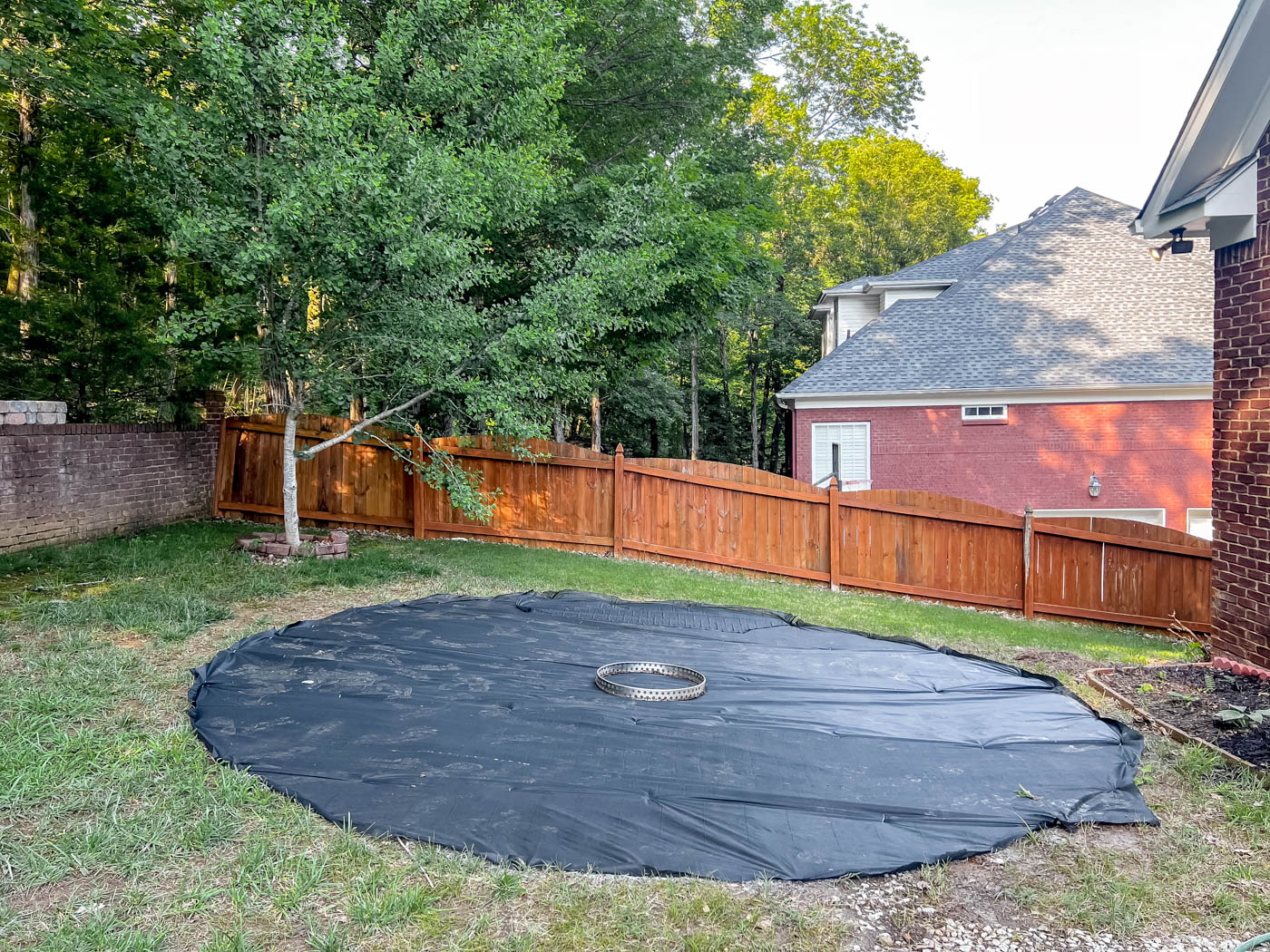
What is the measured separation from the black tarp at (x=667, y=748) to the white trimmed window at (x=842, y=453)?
9.46m

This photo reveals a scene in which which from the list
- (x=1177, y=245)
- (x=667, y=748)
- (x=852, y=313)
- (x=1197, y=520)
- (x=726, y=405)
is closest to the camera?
(x=667, y=748)

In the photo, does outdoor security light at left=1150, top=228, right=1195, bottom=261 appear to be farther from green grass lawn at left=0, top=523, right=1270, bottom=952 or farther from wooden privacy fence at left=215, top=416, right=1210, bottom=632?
green grass lawn at left=0, top=523, right=1270, bottom=952

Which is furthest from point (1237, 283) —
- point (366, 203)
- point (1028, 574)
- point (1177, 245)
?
point (366, 203)

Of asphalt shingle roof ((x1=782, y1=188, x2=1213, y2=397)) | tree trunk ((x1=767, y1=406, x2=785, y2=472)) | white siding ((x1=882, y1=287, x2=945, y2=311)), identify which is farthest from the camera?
tree trunk ((x1=767, y1=406, x2=785, y2=472))

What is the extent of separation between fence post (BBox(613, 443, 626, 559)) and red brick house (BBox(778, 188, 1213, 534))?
224 inches

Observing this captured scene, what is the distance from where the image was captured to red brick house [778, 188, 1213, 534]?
14594 millimetres

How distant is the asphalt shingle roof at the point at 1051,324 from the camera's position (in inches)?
588

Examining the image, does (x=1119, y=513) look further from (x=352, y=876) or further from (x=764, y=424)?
(x=352, y=876)

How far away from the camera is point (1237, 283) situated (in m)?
5.84

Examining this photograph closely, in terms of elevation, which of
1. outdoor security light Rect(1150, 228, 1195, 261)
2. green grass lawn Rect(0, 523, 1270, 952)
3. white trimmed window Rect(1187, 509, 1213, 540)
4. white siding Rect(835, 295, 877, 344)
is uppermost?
white siding Rect(835, 295, 877, 344)

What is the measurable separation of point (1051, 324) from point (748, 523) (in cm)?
908

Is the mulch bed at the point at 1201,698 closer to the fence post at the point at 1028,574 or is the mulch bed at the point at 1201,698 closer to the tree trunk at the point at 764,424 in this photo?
the fence post at the point at 1028,574

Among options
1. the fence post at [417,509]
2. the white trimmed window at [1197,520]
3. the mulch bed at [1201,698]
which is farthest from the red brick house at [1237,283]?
the white trimmed window at [1197,520]

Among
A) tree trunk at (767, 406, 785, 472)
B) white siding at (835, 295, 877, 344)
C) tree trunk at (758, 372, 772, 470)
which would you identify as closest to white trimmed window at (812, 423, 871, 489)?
white siding at (835, 295, 877, 344)
